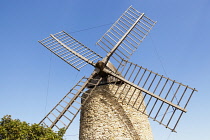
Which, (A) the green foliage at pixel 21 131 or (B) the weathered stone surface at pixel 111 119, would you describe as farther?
(B) the weathered stone surface at pixel 111 119

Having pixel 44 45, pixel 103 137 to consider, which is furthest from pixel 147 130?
pixel 44 45

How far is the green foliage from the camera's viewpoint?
254 inches

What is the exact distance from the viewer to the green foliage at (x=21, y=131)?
21.2ft

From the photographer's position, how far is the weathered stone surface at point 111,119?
27.7ft

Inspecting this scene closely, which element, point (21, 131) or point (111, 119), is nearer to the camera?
point (21, 131)

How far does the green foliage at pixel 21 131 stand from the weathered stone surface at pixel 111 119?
6.29 feet

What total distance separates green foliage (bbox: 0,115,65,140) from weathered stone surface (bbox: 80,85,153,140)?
192cm

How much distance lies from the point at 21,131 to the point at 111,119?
3.45m

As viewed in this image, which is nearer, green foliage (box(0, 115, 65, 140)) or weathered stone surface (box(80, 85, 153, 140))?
green foliage (box(0, 115, 65, 140))

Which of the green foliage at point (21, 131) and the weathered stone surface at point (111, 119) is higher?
the weathered stone surface at point (111, 119)

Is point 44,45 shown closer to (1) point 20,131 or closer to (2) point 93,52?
(2) point 93,52

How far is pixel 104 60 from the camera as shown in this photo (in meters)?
9.59

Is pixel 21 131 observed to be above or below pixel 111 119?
below

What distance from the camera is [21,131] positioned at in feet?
21.4
